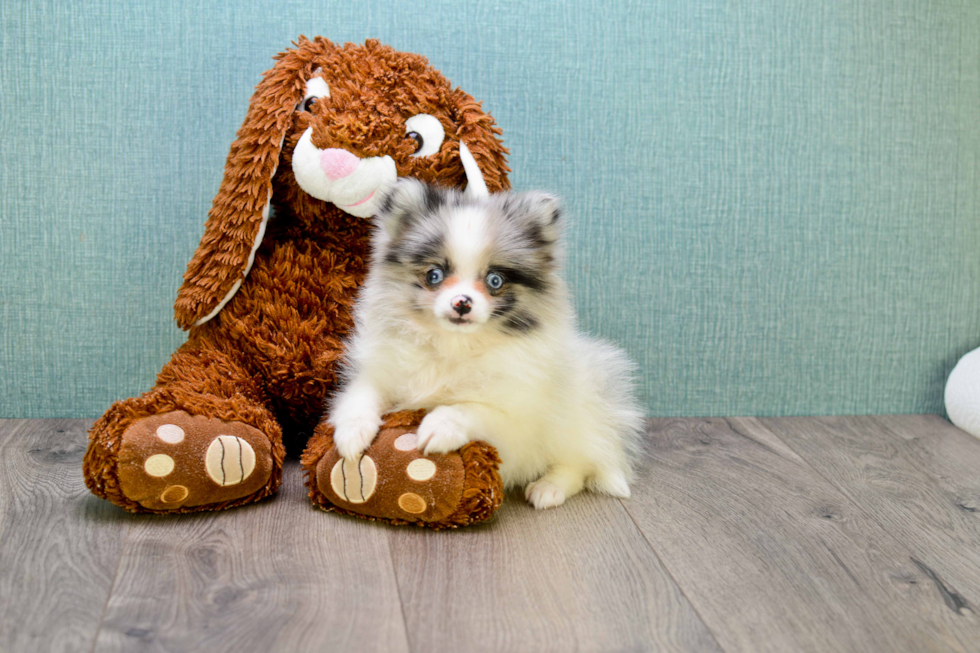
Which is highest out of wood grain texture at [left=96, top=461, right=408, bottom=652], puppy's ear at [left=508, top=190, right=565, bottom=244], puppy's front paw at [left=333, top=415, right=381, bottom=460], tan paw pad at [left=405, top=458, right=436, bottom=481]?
puppy's ear at [left=508, top=190, right=565, bottom=244]

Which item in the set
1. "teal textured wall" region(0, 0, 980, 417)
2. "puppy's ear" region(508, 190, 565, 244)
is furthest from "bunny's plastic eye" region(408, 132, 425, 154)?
"teal textured wall" region(0, 0, 980, 417)

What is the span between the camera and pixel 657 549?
1315 millimetres

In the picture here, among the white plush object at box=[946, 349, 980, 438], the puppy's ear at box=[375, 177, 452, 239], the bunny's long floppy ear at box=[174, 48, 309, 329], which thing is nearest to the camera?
the puppy's ear at box=[375, 177, 452, 239]

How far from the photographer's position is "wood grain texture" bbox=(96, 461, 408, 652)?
40.3 inches

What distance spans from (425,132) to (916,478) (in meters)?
1.12

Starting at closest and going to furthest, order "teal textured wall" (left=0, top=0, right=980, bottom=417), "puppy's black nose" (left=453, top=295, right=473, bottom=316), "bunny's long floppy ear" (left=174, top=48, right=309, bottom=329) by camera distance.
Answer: "puppy's black nose" (left=453, top=295, right=473, bottom=316) → "bunny's long floppy ear" (left=174, top=48, right=309, bottom=329) → "teal textured wall" (left=0, top=0, right=980, bottom=417)

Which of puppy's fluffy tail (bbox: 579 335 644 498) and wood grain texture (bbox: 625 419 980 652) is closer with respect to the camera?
wood grain texture (bbox: 625 419 980 652)

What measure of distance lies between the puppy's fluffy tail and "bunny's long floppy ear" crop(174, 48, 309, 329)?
0.61 metres

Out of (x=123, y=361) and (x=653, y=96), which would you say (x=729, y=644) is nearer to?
(x=653, y=96)

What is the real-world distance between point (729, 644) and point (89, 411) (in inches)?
54.7

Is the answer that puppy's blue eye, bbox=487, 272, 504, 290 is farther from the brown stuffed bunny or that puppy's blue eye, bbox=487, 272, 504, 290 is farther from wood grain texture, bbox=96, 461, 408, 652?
wood grain texture, bbox=96, 461, 408, 652

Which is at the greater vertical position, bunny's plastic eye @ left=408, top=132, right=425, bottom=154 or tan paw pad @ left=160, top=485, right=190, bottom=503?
bunny's plastic eye @ left=408, top=132, right=425, bottom=154

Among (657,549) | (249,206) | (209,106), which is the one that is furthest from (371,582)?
(209,106)

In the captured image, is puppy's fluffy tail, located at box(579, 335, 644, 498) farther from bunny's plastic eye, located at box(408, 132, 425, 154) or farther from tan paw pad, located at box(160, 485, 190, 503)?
tan paw pad, located at box(160, 485, 190, 503)
